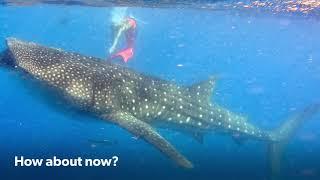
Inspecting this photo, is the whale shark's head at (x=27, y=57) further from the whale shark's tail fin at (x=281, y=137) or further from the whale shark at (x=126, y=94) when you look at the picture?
the whale shark's tail fin at (x=281, y=137)

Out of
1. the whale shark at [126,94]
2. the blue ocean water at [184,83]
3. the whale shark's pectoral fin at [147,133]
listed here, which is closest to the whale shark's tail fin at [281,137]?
the blue ocean water at [184,83]

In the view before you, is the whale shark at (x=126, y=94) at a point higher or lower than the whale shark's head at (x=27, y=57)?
lower

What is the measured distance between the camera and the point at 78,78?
7.72 meters

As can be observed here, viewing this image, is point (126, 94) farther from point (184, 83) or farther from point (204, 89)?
point (184, 83)

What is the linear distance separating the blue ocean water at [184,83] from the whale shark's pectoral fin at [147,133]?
23.3 inches

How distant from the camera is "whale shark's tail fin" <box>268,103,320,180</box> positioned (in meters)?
11.4

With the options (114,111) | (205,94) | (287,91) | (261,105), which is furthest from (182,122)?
(287,91)

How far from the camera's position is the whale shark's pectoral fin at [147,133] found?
6.68 meters

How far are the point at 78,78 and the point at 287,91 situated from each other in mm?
127698

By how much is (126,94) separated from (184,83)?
10.6ft

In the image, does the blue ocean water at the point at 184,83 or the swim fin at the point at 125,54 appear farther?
the blue ocean water at the point at 184,83

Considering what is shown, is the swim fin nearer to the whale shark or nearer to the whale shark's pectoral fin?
the whale shark

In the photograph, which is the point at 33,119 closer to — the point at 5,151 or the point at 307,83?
the point at 5,151

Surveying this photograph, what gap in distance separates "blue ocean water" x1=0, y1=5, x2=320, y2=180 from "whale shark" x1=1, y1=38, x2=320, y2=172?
45 centimetres
